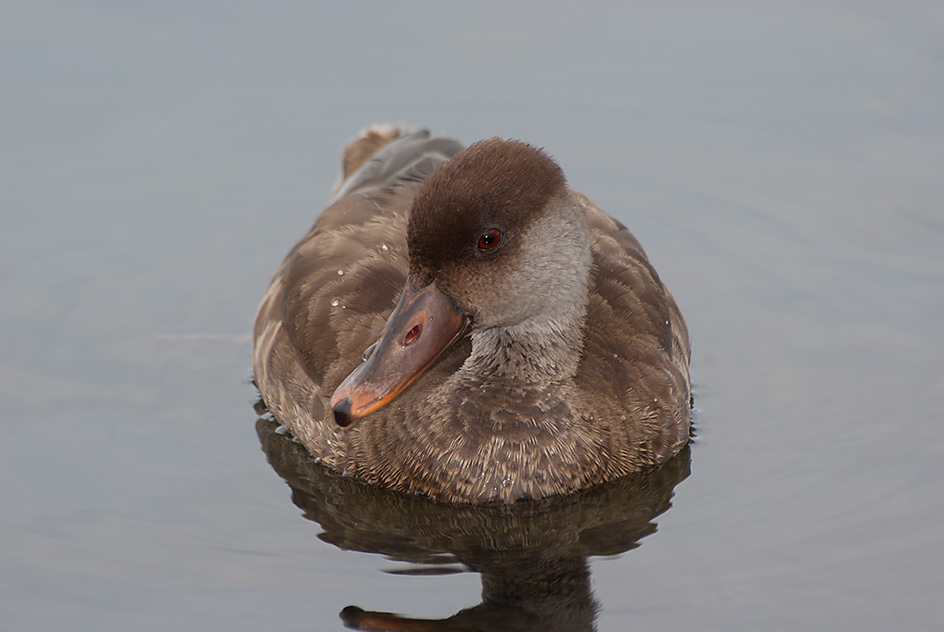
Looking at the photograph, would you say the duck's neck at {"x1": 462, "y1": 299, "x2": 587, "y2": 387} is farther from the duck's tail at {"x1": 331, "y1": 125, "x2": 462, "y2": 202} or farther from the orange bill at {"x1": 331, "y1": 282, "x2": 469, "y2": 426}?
the duck's tail at {"x1": 331, "y1": 125, "x2": 462, "y2": 202}

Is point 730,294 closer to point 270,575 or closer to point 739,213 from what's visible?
point 739,213

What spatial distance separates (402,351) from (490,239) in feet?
2.29

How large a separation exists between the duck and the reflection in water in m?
0.09

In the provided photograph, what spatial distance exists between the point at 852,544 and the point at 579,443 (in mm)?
1471

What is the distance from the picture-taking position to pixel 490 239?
6828 millimetres

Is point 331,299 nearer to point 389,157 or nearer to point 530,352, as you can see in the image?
point 530,352

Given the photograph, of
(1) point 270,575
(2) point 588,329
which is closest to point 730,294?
(2) point 588,329

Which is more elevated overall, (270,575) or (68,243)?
(68,243)

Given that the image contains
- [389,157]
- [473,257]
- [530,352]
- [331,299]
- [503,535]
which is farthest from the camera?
[389,157]

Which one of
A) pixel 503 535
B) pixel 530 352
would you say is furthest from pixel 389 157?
pixel 503 535

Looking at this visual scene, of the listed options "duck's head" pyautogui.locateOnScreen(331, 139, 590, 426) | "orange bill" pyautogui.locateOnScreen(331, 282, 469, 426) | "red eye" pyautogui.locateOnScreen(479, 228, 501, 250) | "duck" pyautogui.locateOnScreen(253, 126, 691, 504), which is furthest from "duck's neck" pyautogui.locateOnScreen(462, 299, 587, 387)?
"red eye" pyautogui.locateOnScreen(479, 228, 501, 250)

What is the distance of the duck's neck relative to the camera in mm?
7305

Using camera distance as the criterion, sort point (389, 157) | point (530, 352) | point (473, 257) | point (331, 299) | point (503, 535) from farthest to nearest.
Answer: point (389, 157) → point (331, 299) → point (530, 352) → point (503, 535) → point (473, 257)

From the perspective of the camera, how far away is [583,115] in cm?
1149
